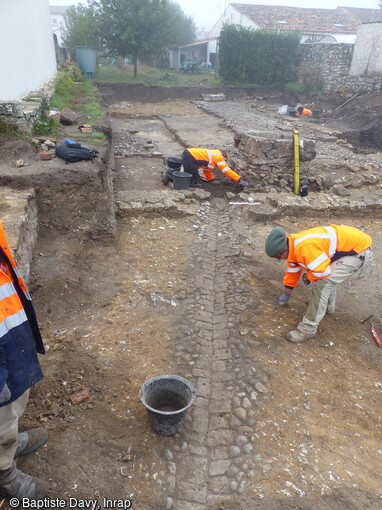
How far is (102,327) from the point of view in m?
3.87

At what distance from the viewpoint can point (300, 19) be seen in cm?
3033

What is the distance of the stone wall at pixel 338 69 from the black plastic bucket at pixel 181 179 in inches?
625

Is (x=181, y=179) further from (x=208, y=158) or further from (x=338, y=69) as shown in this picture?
(x=338, y=69)

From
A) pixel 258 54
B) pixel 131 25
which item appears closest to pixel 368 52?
pixel 258 54

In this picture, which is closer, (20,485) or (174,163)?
(20,485)

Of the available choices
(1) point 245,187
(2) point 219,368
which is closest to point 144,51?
(1) point 245,187

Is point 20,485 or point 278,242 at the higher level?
point 278,242

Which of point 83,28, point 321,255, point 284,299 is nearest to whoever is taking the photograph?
point 321,255

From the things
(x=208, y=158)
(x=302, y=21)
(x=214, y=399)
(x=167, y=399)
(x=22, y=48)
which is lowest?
(x=214, y=399)

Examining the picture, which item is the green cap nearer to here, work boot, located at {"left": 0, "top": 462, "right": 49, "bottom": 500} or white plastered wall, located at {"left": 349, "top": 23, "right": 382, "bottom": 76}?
work boot, located at {"left": 0, "top": 462, "right": 49, "bottom": 500}

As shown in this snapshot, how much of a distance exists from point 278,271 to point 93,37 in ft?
81.1

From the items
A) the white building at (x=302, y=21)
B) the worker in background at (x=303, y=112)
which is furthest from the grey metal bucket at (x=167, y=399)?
the white building at (x=302, y=21)

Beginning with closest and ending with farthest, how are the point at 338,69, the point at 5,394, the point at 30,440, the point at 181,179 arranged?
the point at 5,394, the point at 30,440, the point at 181,179, the point at 338,69

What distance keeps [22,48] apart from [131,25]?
15641 mm
